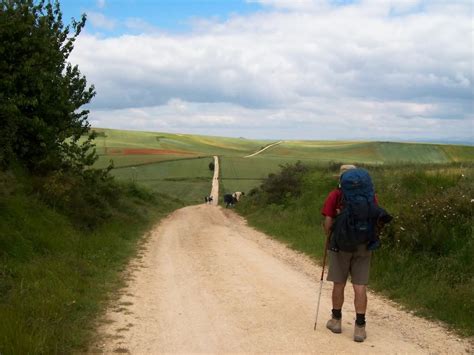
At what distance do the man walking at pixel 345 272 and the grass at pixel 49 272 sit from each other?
132 inches

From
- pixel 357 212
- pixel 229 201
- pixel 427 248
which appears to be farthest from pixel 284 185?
pixel 357 212

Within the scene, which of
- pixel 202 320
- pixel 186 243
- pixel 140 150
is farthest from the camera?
pixel 140 150

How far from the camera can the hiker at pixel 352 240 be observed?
6.23m

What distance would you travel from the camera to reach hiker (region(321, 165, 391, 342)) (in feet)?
20.5

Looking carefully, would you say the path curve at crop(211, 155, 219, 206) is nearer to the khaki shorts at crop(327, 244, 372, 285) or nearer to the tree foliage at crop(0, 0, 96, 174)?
the tree foliage at crop(0, 0, 96, 174)

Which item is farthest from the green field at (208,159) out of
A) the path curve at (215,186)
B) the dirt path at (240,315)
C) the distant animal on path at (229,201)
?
the dirt path at (240,315)

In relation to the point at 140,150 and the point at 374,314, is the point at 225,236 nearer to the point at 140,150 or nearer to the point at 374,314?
the point at 374,314

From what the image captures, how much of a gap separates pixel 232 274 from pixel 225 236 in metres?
7.22

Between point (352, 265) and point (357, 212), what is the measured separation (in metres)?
0.87

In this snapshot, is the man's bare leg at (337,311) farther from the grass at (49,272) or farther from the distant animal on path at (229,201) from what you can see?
the distant animal on path at (229,201)

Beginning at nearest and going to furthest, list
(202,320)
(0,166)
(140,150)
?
(202,320)
(0,166)
(140,150)

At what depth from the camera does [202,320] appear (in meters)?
7.17

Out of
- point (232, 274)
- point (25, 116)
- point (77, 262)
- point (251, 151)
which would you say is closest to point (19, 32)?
point (25, 116)

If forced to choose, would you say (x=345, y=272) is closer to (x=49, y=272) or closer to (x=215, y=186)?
(x=49, y=272)
